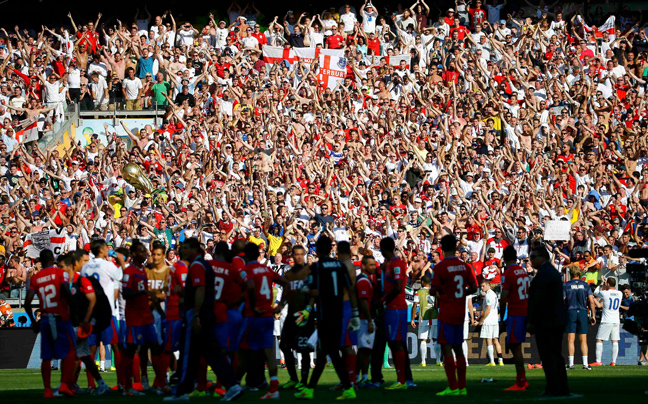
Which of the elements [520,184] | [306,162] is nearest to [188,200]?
[306,162]

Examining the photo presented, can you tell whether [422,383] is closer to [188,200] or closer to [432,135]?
[188,200]

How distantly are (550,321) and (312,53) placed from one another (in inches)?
765

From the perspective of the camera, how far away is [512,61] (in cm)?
3050

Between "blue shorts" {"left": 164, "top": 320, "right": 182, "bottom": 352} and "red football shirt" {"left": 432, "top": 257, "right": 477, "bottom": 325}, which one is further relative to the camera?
"blue shorts" {"left": 164, "top": 320, "right": 182, "bottom": 352}

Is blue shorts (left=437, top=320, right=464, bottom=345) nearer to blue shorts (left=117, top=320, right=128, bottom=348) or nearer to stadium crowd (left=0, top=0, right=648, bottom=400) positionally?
blue shorts (left=117, top=320, right=128, bottom=348)

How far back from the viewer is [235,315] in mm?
13703

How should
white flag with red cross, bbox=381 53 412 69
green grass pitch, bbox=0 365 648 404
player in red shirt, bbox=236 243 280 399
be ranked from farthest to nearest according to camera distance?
white flag with red cross, bbox=381 53 412 69, player in red shirt, bbox=236 243 280 399, green grass pitch, bbox=0 365 648 404

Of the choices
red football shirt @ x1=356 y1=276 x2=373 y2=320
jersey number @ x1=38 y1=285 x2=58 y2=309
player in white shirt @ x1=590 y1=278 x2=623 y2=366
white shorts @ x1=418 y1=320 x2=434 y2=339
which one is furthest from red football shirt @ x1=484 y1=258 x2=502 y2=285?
jersey number @ x1=38 y1=285 x2=58 y2=309

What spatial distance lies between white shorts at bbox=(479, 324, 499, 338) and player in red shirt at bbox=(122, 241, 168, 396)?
9803mm

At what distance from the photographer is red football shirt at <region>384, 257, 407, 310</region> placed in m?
14.3

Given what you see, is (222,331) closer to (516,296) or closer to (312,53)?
(516,296)

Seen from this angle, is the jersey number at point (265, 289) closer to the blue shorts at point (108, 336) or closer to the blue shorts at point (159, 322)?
the blue shorts at point (159, 322)

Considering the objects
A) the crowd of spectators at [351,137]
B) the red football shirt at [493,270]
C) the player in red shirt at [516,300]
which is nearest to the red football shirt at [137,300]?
the player in red shirt at [516,300]

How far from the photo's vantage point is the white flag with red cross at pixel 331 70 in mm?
30766
